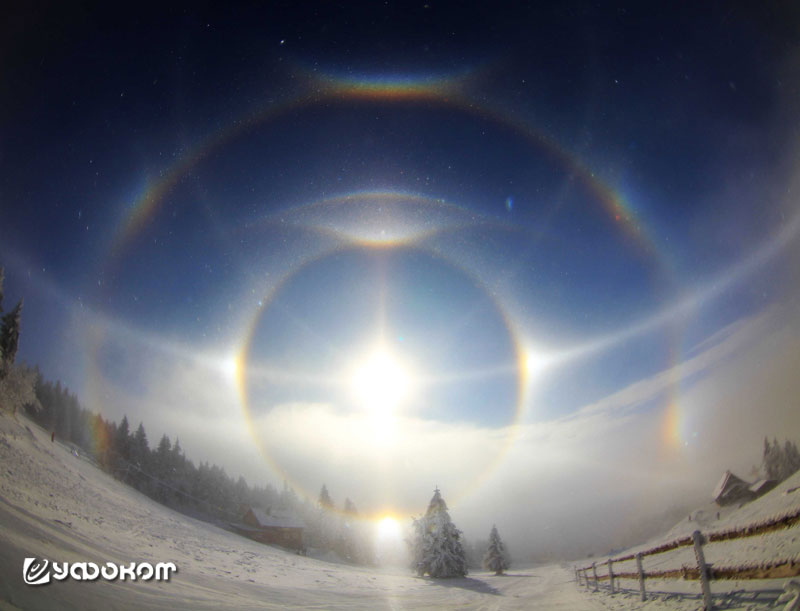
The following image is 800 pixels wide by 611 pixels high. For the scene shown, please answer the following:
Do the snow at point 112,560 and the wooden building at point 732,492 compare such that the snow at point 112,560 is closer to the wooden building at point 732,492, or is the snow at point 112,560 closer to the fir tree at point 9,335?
the fir tree at point 9,335

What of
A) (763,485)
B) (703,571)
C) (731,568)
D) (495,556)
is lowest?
(495,556)

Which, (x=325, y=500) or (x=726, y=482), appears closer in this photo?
(x=726, y=482)

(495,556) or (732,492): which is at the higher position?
(732,492)

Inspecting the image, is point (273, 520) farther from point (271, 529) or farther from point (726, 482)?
point (726, 482)

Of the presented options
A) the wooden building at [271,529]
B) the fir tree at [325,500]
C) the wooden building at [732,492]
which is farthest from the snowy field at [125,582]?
the fir tree at [325,500]

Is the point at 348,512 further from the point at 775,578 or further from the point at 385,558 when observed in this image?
the point at 775,578

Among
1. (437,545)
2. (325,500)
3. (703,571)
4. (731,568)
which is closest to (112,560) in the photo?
(703,571)

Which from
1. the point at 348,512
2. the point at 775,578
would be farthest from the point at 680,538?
the point at 348,512
